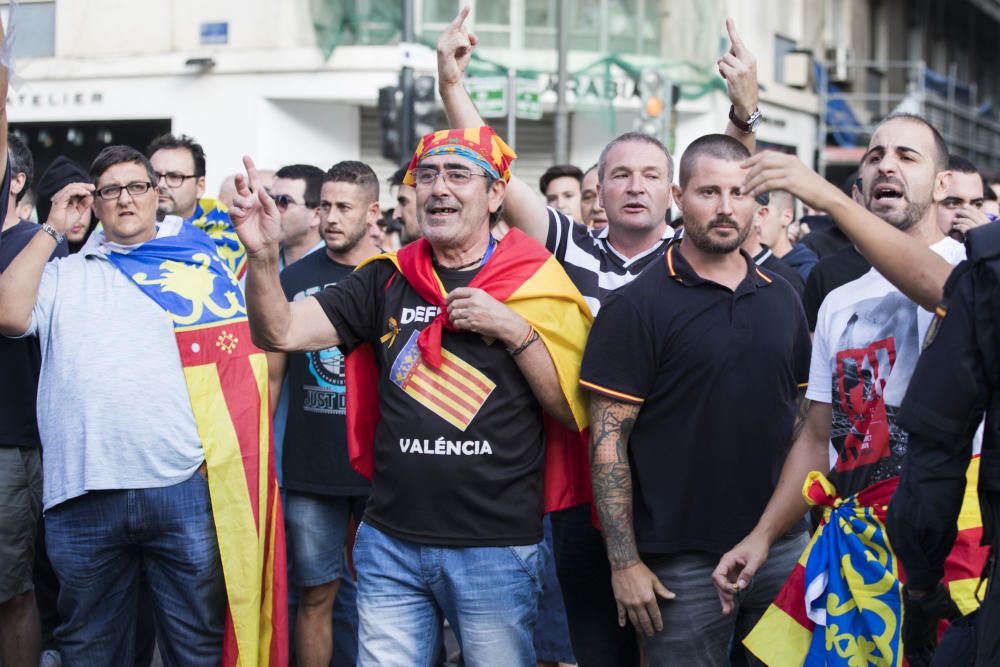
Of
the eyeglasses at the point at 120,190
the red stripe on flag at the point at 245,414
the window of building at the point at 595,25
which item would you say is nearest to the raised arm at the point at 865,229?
the red stripe on flag at the point at 245,414

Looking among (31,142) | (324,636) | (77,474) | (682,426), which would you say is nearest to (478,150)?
(682,426)

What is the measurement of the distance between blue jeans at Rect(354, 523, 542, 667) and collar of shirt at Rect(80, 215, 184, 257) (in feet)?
5.64

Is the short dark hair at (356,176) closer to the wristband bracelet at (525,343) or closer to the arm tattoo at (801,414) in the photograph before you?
the wristband bracelet at (525,343)

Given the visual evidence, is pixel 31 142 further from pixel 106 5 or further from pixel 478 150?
pixel 478 150

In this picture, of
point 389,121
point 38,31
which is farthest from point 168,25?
point 389,121

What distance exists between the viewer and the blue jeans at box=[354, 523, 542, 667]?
4.11 metres

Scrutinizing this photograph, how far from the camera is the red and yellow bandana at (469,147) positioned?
4324 millimetres

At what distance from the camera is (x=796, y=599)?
12.7ft

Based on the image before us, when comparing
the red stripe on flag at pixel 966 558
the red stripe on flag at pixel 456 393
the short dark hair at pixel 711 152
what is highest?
the short dark hair at pixel 711 152

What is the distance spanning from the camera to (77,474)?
489 cm

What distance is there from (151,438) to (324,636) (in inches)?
59.1

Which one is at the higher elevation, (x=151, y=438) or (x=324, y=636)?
(x=151, y=438)

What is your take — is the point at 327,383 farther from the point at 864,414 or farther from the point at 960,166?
the point at 960,166

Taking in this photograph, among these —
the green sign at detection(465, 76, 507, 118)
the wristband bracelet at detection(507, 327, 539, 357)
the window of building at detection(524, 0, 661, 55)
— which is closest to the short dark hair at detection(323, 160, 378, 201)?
the wristband bracelet at detection(507, 327, 539, 357)
